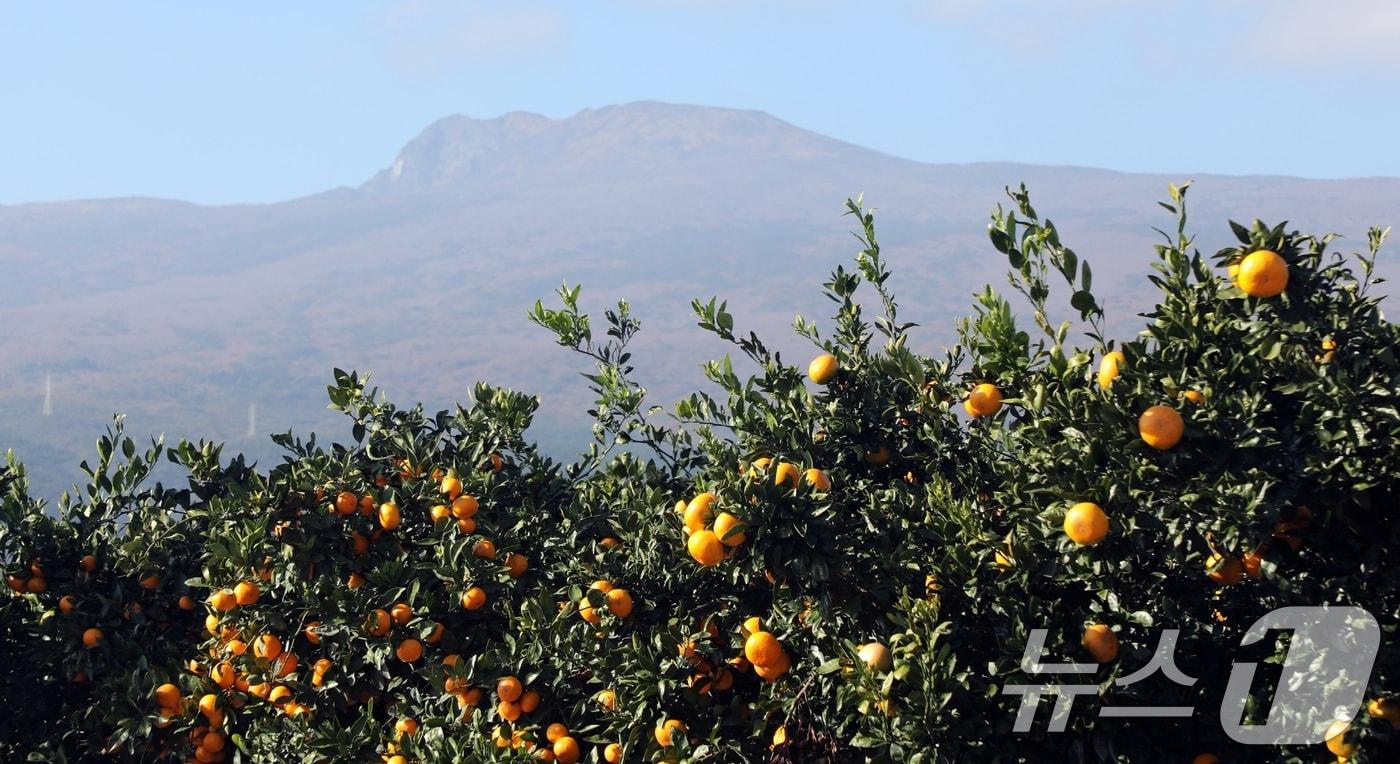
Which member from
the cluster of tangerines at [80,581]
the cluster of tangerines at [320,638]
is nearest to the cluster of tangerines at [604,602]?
the cluster of tangerines at [320,638]

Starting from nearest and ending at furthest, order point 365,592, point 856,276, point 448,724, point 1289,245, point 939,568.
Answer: point 1289,245 < point 939,568 < point 448,724 < point 365,592 < point 856,276

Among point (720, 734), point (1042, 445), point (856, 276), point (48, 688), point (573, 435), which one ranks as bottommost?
point (573, 435)

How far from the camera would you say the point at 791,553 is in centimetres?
381

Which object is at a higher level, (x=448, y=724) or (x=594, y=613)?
(x=594, y=613)

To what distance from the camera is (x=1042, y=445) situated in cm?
379

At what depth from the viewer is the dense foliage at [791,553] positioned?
11.7ft

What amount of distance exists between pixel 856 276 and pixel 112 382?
174068 mm

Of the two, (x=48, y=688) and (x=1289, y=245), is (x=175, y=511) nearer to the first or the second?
(x=48, y=688)

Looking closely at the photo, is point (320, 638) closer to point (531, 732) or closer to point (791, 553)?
point (531, 732)

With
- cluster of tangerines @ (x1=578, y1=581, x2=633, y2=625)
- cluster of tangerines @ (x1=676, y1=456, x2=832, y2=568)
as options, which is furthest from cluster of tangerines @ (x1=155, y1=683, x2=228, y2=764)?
cluster of tangerines @ (x1=676, y1=456, x2=832, y2=568)

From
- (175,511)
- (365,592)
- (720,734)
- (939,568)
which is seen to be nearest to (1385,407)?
(939,568)

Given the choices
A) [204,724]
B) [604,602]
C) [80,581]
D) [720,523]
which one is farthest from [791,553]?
[80,581]

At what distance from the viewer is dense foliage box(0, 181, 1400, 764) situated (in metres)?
3.56

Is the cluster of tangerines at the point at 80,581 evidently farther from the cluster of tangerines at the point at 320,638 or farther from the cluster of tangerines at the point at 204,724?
the cluster of tangerines at the point at 204,724
